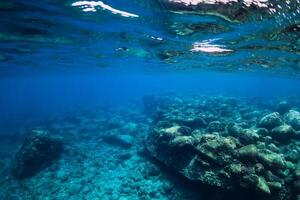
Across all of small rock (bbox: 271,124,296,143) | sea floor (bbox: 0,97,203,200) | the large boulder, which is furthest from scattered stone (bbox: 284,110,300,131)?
the large boulder

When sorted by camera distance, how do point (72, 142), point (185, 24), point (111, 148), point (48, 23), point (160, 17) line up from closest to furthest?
point (160, 17)
point (185, 24)
point (48, 23)
point (111, 148)
point (72, 142)

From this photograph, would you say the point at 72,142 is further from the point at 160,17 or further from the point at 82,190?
the point at 160,17

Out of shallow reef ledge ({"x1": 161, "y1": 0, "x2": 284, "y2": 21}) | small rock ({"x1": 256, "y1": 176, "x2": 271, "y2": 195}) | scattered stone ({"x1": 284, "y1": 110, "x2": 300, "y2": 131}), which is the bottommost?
scattered stone ({"x1": 284, "y1": 110, "x2": 300, "y2": 131})

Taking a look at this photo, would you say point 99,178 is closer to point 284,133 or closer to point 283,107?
point 284,133

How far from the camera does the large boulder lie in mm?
17500

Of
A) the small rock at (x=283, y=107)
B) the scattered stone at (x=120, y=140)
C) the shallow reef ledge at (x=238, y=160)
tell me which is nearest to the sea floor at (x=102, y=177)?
the scattered stone at (x=120, y=140)

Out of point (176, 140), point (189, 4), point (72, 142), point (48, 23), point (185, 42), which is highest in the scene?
point (189, 4)

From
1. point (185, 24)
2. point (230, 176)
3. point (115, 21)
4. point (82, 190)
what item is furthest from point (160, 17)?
point (82, 190)

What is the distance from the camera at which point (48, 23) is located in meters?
13.6

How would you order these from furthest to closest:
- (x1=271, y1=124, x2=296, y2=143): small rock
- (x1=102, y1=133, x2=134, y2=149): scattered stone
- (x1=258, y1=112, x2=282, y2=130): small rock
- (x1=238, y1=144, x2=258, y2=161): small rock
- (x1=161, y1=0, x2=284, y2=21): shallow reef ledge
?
1. (x1=102, y1=133, x2=134, y2=149): scattered stone
2. (x1=258, y1=112, x2=282, y2=130): small rock
3. (x1=271, y1=124, x2=296, y2=143): small rock
4. (x1=238, y1=144, x2=258, y2=161): small rock
5. (x1=161, y1=0, x2=284, y2=21): shallow reef ledge

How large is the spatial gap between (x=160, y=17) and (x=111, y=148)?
43.4 feet

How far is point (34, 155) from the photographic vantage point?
17.6 m

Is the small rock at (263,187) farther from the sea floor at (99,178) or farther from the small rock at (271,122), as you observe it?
the small rock at (271,122)

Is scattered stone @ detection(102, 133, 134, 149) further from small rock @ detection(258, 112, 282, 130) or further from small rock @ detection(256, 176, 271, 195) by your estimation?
small rock @ detection(256, 176, 271, 195)
